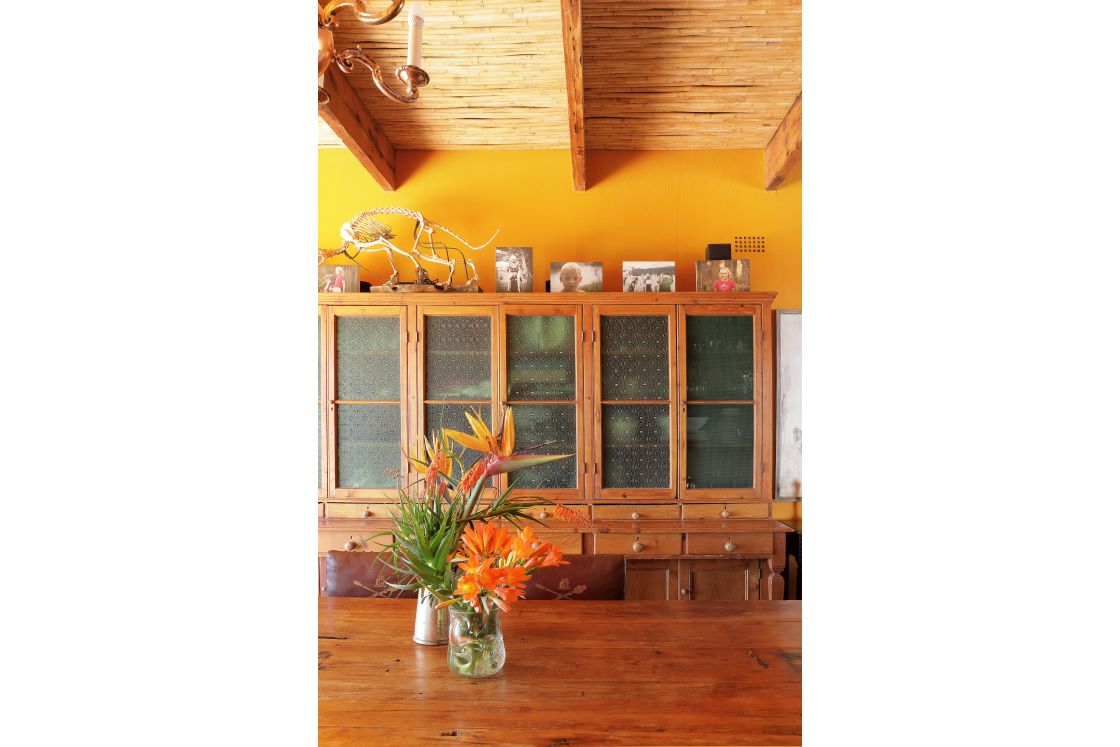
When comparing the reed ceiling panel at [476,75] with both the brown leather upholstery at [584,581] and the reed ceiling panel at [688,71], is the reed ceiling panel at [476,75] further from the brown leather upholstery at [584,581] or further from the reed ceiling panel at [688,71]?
the brown leather upholstery at [584,581]

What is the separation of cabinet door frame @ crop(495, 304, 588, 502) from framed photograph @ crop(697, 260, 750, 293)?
61 cm

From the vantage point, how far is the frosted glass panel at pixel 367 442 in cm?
296

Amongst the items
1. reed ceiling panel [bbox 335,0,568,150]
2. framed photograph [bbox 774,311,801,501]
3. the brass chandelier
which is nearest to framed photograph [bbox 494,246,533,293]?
reed ceiling panel [bbox 335,0,568,150]

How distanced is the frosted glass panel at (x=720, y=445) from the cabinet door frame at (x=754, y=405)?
0.08 ft

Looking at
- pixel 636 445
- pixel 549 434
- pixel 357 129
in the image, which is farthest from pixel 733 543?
pixel 357 129

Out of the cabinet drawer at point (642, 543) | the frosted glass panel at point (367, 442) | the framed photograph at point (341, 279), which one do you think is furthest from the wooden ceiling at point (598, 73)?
the cabinet drawer at point (642, 543)

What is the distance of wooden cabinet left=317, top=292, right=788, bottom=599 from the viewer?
2.94 metres

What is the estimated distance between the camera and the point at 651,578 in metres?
2.88

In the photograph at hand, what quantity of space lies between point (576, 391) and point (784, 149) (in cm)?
153

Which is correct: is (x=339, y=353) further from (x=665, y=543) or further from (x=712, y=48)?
(x=712, y=48)

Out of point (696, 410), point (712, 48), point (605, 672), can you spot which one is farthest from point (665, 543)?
point (712, 48)
